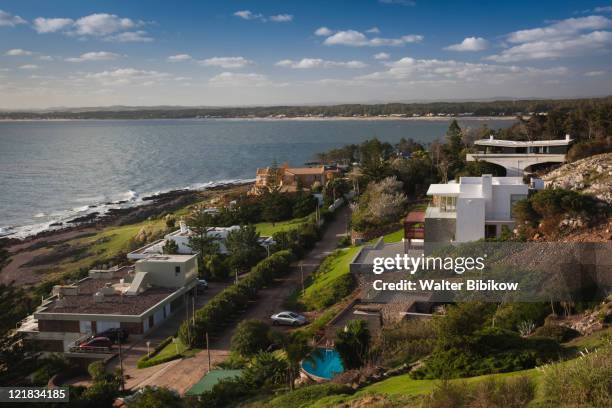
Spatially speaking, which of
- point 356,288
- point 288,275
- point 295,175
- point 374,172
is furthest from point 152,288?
point 295,175

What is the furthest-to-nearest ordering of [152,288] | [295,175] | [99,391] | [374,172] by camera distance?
1. [295,175]
2. [374,172]
3. [152,288]
4. [99,391]

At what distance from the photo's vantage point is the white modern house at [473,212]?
2169 centimetres

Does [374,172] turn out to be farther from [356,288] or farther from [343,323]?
[343,323]

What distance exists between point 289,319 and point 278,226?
16.6 metres

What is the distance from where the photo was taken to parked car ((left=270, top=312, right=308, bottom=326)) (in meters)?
19.1

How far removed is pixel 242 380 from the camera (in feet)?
43.2

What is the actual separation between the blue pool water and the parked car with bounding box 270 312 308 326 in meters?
4.35

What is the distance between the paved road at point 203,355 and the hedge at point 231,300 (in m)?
0.35

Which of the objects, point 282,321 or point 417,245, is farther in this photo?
point 417,245

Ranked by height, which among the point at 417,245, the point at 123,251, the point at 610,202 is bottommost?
the point at 123,251

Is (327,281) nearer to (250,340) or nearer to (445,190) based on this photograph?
(445,190)

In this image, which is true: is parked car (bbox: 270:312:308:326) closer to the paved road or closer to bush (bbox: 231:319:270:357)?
the paved road

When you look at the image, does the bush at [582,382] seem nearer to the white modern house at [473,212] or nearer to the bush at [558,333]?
the bush at [558,333]

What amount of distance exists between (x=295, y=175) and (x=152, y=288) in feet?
93.9
